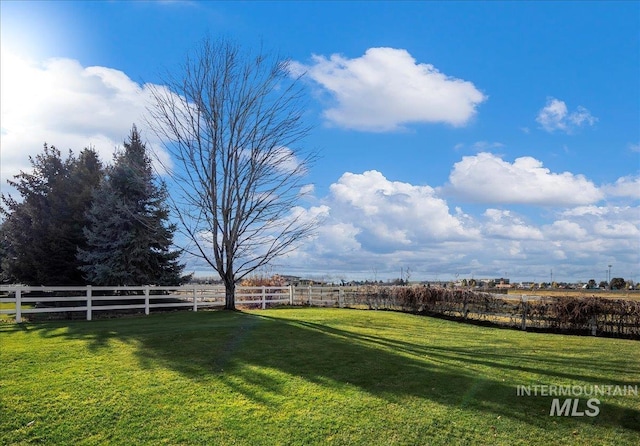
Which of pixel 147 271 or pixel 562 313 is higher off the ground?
pixel 147 271

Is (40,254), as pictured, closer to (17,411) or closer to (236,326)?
(236,326)

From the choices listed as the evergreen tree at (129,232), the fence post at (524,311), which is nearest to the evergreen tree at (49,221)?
the evergreen tree at (129,232)

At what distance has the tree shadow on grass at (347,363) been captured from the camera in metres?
5.84

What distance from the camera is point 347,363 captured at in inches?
301

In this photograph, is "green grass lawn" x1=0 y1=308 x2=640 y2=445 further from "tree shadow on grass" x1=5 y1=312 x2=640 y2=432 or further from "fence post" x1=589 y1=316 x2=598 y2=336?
"fence post" x1=589 y1=316 x2=598 y2=336

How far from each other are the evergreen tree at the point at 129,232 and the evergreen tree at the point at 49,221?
989 millimetres

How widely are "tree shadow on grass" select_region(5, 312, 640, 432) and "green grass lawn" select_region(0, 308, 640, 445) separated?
1.2 inches

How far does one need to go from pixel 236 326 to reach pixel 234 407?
6308mm

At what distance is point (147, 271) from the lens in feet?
63.2

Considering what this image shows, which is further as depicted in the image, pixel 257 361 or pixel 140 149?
pixel 140 149

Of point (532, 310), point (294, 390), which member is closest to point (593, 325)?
point (532, 310)

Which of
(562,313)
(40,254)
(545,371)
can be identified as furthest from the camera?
(40,254)

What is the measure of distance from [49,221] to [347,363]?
17215 millimetres

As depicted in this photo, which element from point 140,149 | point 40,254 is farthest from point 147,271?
point 140,149
